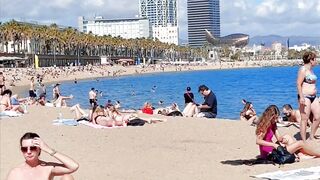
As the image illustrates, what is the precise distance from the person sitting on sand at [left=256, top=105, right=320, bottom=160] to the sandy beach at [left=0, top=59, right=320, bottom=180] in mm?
237

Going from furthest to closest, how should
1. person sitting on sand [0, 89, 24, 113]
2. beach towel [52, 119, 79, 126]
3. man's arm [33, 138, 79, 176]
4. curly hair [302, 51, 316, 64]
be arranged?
person sitting on sand [0, 89, 24, 113] → beach towel [52, 119, 79, 126] → curly hair [302, 51, 316, 64] → man's arm [33, 138, 79, 176]

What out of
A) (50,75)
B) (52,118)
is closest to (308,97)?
(52,118)

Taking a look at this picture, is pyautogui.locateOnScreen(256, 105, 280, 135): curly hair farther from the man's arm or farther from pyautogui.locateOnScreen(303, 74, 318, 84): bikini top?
the man's arm

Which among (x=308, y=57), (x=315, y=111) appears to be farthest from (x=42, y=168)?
(x=315, y=111)

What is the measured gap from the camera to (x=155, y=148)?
1093cm

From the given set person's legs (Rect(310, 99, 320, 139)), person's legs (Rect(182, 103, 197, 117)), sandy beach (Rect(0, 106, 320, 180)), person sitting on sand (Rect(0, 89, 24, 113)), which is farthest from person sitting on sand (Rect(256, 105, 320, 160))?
person sitting on sand (Rect(0, 89, 24, 113))

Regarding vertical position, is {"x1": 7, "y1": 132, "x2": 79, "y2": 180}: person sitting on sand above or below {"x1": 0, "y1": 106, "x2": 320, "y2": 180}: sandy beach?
above

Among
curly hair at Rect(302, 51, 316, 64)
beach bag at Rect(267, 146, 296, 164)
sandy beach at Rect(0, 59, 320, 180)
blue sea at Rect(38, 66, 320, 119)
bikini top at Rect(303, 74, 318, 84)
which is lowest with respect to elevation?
blue sea at Rect(38, 66, 320, 119)

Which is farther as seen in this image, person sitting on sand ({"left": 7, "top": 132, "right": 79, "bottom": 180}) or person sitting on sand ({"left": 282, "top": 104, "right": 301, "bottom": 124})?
person sitting on sand ({"left": 282, "top": 104, "right": 301, "bottom": 124})

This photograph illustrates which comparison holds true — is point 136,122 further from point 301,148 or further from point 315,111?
point 301,148

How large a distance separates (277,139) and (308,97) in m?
1.28

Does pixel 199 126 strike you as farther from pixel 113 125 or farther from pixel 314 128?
pixel 314 128

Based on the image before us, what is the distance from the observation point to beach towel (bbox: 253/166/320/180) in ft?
23.4

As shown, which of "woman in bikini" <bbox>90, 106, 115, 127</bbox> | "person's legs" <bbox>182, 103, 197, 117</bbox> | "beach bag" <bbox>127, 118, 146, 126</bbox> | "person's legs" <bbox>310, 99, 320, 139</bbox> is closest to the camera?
"person's legs" <bbox>310, 99, 320, 139</bbox>
